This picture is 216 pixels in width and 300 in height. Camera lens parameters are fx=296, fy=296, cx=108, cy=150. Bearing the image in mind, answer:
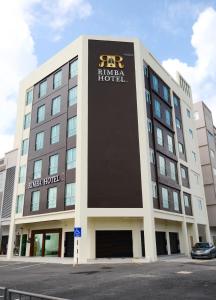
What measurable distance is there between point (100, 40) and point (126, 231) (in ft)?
69.4

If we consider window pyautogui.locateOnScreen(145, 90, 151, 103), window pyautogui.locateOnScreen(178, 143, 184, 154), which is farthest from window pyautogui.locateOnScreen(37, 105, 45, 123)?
window pyautogui.locateOnScreen(178, 143, 184, 154)

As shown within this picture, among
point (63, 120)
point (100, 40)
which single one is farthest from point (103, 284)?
point (100, 40)

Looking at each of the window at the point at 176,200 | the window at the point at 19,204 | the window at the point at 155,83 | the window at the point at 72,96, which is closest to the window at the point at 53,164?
the window at the point at 19,204

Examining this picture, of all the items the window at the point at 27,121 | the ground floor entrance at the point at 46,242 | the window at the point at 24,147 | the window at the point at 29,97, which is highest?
the window at the point at 29,97

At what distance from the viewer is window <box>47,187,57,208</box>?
30.8 metres

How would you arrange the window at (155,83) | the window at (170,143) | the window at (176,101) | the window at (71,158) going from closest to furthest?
the window at (71,158), the window at (155,83), the window at (170,143), the window at (176,101)

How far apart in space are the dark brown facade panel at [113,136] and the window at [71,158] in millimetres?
1942

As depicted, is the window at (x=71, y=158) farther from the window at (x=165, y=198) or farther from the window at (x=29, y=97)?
the window at (x=29, y=97)

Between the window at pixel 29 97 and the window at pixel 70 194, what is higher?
the window at pixel 29 97

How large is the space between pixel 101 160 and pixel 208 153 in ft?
94.1

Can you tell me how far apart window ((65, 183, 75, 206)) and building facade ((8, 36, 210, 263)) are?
3.9 inches

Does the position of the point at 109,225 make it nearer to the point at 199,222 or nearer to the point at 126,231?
the point at 126,231

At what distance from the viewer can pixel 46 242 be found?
108 ft

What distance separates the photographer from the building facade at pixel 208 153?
49562 millimetres
